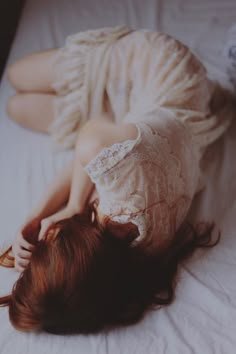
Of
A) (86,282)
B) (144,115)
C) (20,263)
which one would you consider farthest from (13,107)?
(86,282)

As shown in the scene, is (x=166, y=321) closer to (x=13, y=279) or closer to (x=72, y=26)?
(x=13, y=279)

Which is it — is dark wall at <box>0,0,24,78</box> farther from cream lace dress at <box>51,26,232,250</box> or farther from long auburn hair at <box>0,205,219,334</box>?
long auburn hair at <box>0,205,219,334</box>

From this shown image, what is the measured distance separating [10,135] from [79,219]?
0.52 metres

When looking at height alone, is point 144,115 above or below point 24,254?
above

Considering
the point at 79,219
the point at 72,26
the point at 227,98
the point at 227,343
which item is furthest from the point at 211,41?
the point at 227,343

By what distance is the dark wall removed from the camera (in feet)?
6.30

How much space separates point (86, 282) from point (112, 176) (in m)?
0.20

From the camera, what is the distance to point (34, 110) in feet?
4.33

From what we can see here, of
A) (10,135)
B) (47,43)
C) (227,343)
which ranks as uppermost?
(47,43)

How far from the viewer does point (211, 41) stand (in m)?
1.49

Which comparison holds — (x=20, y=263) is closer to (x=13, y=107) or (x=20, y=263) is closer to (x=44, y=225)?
(x=44, y=225)

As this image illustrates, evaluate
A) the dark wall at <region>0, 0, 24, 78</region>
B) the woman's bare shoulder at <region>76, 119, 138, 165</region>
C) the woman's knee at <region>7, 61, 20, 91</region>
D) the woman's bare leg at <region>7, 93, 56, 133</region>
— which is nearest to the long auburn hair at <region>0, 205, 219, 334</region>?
the woman's bare shoulder at <region>76, 119, 138, 165</region>

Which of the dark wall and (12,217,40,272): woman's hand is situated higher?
the dark wall

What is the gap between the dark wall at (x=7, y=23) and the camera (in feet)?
6.30
